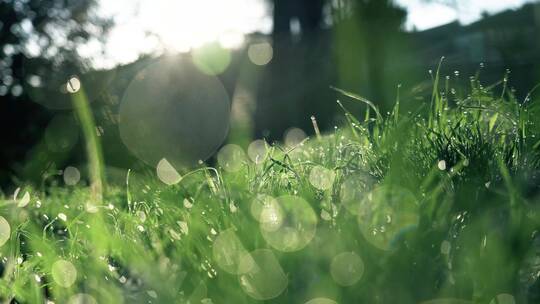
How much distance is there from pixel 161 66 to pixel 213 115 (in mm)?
1679

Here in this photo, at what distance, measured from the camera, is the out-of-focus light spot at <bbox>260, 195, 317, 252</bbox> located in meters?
1.19

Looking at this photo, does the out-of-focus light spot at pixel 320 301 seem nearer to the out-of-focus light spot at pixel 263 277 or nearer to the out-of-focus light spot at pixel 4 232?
the out-of-focus light spot at pixel 263 277

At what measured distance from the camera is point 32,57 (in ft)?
45.5

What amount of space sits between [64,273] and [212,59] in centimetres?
1346

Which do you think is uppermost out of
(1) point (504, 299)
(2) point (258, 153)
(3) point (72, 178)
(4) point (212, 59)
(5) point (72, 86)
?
(5) point (72, 86)

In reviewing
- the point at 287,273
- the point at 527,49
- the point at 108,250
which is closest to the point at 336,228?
the point at 287,273

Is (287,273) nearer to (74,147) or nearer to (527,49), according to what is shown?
(527,49)

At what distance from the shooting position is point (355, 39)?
453 inches

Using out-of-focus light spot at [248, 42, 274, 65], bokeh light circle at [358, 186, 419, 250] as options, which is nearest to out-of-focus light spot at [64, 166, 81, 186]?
bokeh light circle at [358, 186, 419, 250]

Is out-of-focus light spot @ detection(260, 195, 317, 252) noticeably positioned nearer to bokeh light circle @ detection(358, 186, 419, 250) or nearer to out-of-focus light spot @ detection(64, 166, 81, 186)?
bokeh light circle @ detection(358, 186, 419, 250)

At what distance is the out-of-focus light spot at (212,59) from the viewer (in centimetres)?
1395

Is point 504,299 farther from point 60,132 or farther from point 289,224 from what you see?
point 60,132

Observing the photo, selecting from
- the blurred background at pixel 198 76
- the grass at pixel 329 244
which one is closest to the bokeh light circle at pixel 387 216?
the grass at pixel 329 244

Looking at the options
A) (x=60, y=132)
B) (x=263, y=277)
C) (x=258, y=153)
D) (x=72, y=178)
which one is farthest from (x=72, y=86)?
(x=60, y=132)
